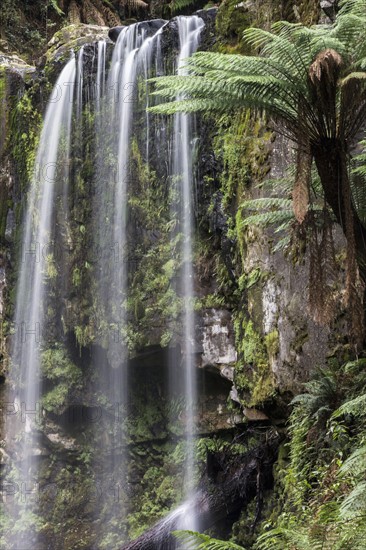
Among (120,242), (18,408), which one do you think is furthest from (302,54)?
(18,408)

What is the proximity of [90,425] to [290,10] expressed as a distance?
6.38 meters

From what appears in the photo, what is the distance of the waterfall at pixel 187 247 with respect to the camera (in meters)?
8.10

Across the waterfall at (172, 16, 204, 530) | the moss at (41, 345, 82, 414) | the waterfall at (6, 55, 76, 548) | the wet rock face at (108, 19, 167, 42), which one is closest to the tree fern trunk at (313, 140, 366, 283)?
the waterfall at (172, 16, 204, 530)

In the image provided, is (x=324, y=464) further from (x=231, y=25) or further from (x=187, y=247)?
(x=231, y=25)

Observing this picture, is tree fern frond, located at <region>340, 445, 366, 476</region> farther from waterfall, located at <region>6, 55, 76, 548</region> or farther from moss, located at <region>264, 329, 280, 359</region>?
waterfall, located at <region>6, 55, 76, 548</region>

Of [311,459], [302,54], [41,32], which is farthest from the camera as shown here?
[41,32]

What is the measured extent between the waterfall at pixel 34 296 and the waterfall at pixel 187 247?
7.18 feet

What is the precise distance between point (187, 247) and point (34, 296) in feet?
9.05

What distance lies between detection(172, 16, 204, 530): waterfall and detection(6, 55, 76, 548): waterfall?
7.18 feet

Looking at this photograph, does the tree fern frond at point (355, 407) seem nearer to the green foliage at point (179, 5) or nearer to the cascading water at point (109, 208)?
the cascading water at point (109, 208)

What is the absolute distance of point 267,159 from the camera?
6.72 meters

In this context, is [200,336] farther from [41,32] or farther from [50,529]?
[41,32]

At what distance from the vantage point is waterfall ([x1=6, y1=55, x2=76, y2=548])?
30.6ft

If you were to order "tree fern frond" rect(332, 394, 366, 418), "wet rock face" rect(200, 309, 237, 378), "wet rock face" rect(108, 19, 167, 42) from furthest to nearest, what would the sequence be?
"wet rock face" rect(108, 19, 167, 42) < "wet rock face" rect(200, 309, 237, 378) < "tree fern frond" rect(332, 394, 366, 418)
